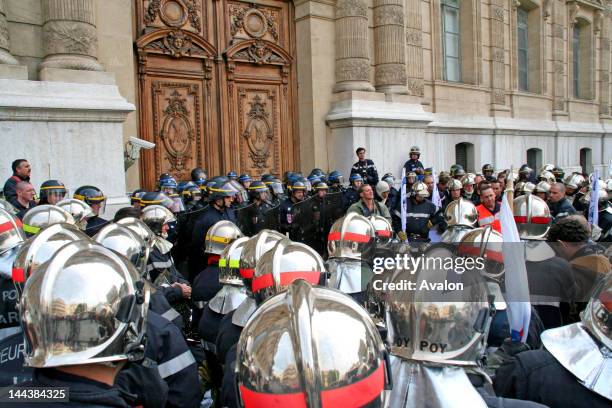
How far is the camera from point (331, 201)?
31.1 feet

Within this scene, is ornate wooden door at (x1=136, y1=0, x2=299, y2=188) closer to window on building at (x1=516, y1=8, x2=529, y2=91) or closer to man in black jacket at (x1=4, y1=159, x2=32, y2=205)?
man in black jacket at (x1=4, y1=159, x2=32, y2=205)

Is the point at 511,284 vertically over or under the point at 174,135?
under

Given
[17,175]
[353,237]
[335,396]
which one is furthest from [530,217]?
[17,175]

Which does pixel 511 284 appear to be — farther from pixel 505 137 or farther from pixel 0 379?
pixel 505 137

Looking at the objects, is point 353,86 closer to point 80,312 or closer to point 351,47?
point 351,47

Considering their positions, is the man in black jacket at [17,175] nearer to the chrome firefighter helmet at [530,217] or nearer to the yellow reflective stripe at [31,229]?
the yellow reflective stripe at [31,229]

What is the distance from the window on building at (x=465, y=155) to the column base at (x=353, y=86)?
16.4 ft

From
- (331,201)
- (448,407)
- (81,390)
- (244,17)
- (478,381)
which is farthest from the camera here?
(244,17)

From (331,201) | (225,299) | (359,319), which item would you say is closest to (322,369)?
(359,319)

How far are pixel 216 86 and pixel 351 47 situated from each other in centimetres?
361

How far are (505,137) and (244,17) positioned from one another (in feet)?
34.2

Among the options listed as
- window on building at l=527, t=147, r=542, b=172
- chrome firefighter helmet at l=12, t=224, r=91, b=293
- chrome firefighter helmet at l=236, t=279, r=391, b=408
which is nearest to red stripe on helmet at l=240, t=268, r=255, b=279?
chrome firefighter helmet at l=12, t=224, r=91, b=293

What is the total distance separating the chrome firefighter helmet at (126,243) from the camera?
3.75 metres

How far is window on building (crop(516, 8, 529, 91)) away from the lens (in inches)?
809
